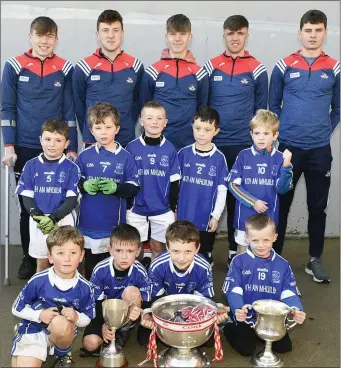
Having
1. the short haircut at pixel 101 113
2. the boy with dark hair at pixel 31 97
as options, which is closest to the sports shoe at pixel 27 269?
the boy with dark hair at pixel 31 97

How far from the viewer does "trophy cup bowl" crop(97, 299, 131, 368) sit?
3393mm

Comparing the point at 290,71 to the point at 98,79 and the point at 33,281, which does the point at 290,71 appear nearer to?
the point at 98,79

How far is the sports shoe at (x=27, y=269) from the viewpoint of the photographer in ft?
15.4

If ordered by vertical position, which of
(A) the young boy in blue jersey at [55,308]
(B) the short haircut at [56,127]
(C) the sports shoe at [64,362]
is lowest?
(C) the sports shoe at [64,362]

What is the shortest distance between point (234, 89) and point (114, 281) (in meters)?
1.81

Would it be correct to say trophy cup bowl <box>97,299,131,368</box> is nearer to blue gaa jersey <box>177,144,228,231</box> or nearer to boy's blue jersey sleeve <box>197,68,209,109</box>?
blue gaa jersey <box>177,144,228,231</box>

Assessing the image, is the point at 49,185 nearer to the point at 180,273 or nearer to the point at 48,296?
the point at 48,296

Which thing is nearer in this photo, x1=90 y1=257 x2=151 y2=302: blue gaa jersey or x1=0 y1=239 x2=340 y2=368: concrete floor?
x1=0 y1=239 x2=340 y2=368: concrete floor

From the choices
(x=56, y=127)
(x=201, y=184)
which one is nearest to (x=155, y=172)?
(x=201, y=184)

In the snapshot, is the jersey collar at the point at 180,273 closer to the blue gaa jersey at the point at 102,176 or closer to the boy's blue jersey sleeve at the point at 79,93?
the blue gaa jersey at the point at 102,176

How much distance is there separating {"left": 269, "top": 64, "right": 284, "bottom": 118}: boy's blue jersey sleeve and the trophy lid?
1.73 meters

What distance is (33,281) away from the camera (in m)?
3.44

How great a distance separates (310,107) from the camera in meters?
4.63

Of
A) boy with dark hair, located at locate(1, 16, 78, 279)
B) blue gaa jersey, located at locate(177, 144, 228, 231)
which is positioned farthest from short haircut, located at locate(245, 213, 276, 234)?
boy with dark hair, located at locate(1, 16, 78, 279)
